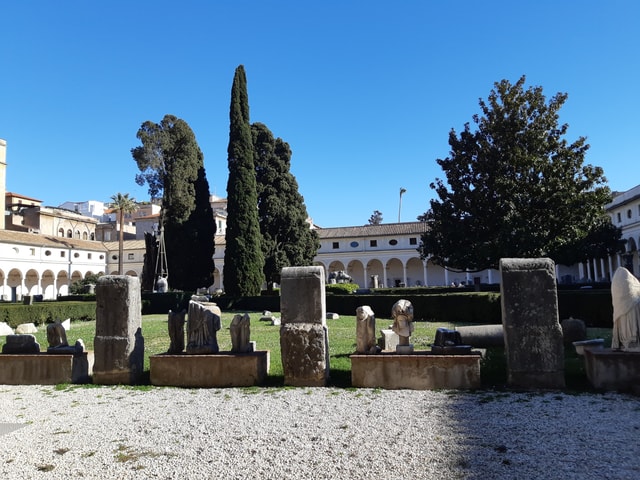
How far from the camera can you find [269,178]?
33375 mm

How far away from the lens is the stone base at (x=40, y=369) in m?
7.36

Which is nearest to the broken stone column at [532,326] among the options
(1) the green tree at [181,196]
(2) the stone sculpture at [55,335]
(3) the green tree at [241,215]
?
(2) the stone sculpture at [55,335]

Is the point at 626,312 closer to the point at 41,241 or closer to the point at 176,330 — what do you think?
the point at 176,330

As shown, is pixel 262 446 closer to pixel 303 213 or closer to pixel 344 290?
pixel 344 290

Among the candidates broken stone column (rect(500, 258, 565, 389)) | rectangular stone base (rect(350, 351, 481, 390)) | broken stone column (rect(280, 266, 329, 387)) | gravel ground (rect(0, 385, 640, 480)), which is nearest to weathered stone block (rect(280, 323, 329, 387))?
broken stone column (rect(280, 266, 329, 387))

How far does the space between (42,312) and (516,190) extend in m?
20.2

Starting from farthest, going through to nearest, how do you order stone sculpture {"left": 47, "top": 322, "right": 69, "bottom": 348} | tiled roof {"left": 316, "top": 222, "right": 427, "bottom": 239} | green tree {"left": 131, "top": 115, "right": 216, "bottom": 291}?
tiled roof {"left": 316, "top": 222, "right": 427, "bottom": 239} < green tree {"left": 131, "top": 115, "right": 216, "bottom": 291} < stone sculpture {"left": 47, "top": 322, "right": 69, "bottom": 348}

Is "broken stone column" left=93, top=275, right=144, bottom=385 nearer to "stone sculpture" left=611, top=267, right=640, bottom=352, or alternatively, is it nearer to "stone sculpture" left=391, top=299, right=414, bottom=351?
"stone sculpture" left=391, top=299, right=414, bottom=351

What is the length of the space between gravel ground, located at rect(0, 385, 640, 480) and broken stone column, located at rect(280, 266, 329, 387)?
28 cm

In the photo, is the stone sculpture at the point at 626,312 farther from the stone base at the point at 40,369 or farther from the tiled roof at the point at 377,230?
the tiled roof at the point at 377,230

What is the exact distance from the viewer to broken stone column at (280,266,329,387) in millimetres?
6699

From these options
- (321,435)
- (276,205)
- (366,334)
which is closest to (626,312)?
(366,334)

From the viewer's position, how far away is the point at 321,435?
181 inches

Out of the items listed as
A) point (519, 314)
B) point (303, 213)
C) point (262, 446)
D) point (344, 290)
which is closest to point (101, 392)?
point (262, 446)
